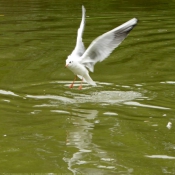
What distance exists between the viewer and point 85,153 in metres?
7.48

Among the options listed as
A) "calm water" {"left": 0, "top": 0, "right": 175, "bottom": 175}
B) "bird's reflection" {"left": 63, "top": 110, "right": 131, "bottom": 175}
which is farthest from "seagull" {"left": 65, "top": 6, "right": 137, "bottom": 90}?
"bird's reflection" {"left": 63, "top": 110, "right": 131, "bottom": 175}

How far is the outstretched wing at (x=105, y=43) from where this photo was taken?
382 inches

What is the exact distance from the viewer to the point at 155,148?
7.67 meters

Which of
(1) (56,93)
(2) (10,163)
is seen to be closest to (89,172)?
(2) (10,163)

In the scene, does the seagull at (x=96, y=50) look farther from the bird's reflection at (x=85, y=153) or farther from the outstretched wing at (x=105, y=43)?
the bird's reflection at (x=85, y=153)

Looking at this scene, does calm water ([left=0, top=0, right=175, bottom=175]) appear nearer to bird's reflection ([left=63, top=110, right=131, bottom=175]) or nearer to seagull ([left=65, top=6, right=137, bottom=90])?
bird's reflection ([left=63, top=110, right=131, bottom=175])

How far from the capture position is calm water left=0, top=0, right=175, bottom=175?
7281mm

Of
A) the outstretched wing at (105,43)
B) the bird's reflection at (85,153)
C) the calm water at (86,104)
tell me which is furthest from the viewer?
the outstretched wing at (105,43)

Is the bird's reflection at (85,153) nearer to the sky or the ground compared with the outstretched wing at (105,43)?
nearer to the ground

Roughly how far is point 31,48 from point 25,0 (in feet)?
26.9

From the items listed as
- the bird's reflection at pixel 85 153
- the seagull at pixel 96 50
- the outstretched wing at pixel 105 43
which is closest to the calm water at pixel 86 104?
the bird's reflection at pixel 85 153

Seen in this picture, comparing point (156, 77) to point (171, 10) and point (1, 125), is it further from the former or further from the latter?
point (171, 10)

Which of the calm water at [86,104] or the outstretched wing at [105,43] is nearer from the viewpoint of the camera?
the calm water at [86,104]

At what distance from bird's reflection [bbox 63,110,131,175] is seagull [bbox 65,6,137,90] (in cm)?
145
